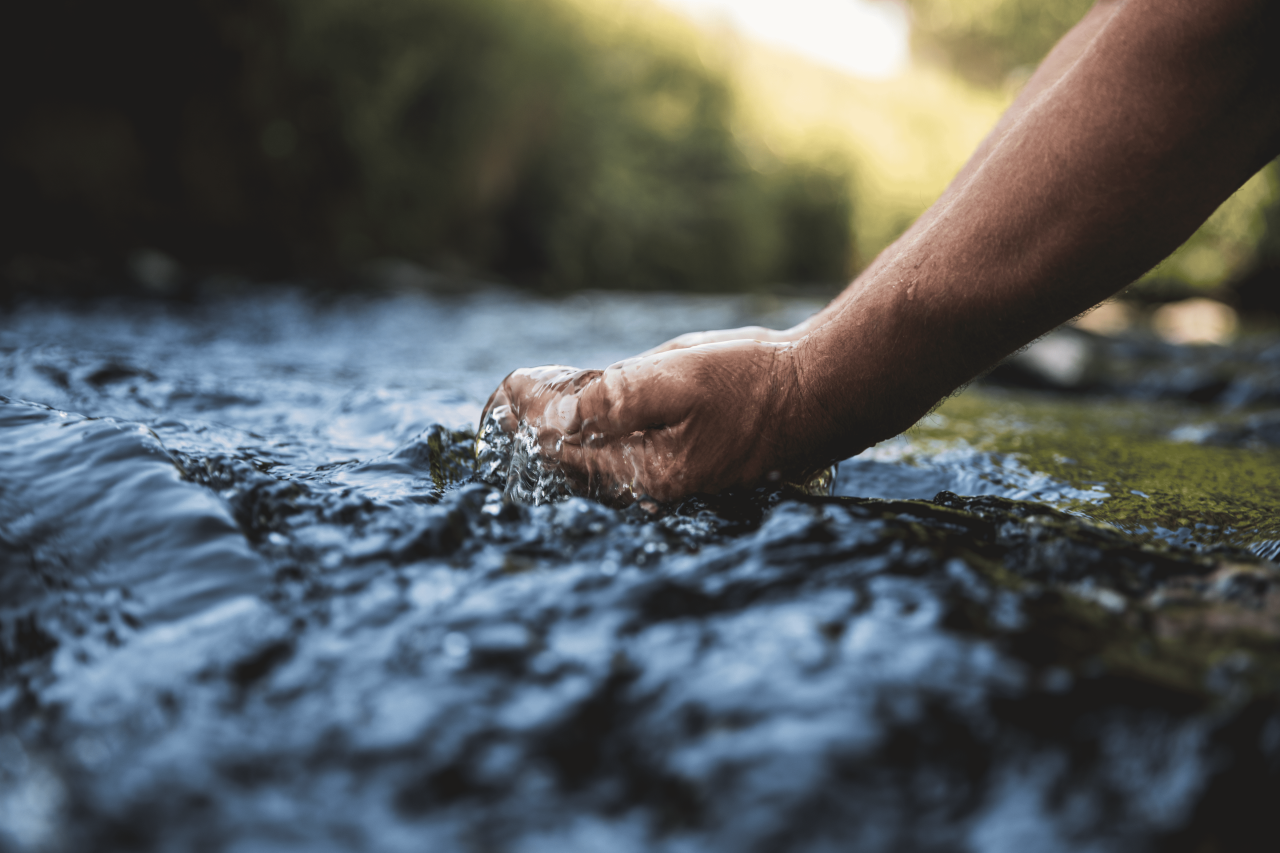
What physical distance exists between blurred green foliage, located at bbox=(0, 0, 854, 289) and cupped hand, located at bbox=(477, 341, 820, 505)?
7058mm

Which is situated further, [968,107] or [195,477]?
[968,107]

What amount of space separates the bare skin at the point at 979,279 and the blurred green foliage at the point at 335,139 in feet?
23.8

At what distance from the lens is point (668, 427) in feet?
5.79

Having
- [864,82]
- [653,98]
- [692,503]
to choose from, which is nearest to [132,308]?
[692,503]

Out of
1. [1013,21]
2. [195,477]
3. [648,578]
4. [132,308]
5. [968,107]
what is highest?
[1013,21]

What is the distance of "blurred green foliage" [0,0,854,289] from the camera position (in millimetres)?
7973

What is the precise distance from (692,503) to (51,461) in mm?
1260

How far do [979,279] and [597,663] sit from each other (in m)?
0.94

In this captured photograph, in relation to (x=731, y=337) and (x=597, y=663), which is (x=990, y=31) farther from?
(x=597, y=663)

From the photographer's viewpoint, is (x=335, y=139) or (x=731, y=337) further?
(x=335, y=139)

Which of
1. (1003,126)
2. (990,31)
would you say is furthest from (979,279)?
(990,31)

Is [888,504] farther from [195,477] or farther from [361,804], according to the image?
[195,477]

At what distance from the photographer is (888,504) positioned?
1.71 meters

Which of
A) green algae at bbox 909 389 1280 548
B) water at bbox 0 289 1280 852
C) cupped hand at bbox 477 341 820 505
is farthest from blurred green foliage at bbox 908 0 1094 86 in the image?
water at bbox 0 289 1280 852
